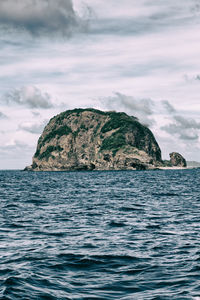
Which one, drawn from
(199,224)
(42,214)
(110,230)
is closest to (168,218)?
(199,224)

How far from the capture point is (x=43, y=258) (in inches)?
633

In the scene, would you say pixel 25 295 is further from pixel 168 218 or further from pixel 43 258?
pixel 168 218

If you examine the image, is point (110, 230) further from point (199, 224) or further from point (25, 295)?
point (25, 295)

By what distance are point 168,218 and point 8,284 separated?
713 inches

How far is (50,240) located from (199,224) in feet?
36.6

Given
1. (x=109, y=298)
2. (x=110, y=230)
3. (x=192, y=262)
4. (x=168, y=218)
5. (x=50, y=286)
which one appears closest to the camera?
(x=109, y=298)

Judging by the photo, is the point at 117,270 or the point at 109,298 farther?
the point at 117,270

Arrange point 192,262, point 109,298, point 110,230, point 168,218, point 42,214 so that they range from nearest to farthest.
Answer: point 109,298, point 192,262, point 110,230, point 168,218, point 42,214

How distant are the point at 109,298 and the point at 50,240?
966cm

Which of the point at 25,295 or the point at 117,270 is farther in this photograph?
the point at 117,270

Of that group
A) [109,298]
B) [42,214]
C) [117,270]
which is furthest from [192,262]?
[42,214]

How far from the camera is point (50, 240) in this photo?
20062mm

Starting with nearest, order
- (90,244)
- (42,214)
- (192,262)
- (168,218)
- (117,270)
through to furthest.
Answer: (117,270) → (192,262) → (90,244) → (168,218) → (42,214)

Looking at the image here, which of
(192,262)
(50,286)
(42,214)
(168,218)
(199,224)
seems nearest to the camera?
(50,286)
